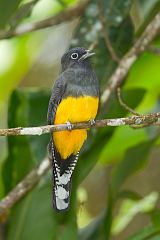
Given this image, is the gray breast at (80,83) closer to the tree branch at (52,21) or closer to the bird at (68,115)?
the bird at (68,115)

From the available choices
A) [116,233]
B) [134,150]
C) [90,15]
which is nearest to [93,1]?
[90,15]

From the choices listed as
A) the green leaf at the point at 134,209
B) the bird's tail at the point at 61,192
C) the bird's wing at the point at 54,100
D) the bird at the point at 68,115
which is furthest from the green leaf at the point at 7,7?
the green leaf at the point at 134,209

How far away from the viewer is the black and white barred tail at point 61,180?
3.98 m

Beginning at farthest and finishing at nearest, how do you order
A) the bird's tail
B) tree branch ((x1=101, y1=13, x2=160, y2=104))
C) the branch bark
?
tree branch ((x1=101, y1=13, x2=160, y2=104)) → the bird's tail → the branch bark

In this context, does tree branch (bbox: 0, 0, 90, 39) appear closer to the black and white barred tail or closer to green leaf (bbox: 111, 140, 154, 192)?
green leaf (bbox: 111, 140, 154, 192)

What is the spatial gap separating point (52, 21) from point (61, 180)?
6.23 feet

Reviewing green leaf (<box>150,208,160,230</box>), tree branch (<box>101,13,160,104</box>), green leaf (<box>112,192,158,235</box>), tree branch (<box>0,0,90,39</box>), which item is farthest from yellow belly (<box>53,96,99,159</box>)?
green leaf (<box>112,192,158,235</box>)

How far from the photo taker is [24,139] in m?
5.04

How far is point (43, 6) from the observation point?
7.86 m

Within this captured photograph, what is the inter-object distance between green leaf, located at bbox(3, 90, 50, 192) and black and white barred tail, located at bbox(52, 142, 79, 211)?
715mm

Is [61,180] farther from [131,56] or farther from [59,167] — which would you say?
[131,56]

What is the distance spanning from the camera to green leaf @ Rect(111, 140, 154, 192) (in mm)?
5168

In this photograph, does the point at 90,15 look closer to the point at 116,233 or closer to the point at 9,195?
the point at 9,195

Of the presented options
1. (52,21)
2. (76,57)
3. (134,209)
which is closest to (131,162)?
(134,209)
